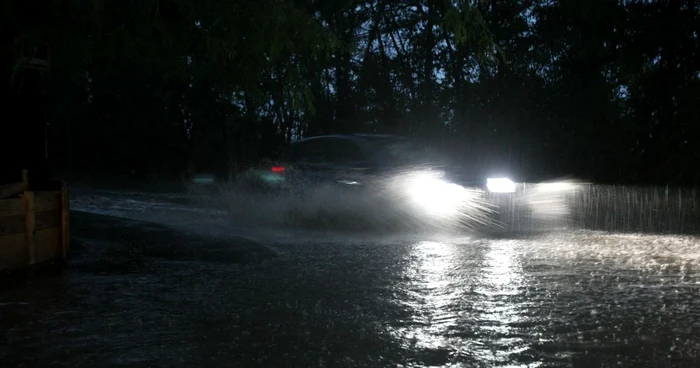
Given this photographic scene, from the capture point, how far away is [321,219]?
1153cm

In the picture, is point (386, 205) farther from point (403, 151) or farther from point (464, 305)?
point (464, 305)

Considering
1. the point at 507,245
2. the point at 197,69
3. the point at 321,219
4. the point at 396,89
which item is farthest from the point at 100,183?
the point at 507,245

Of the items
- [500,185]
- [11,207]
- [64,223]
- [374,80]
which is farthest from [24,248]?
[374,80]

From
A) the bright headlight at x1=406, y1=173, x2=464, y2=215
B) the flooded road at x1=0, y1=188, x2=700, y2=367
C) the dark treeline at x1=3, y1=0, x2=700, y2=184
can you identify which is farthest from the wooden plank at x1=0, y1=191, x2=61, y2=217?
the bright headlight at x1=406, y1=173, x2=464, y2=215

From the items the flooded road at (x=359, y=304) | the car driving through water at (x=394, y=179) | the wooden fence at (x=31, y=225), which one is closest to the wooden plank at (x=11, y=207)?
the wooden fence at (x=31, y=225)

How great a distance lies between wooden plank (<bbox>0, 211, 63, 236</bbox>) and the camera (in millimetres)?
6922

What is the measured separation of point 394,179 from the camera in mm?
10742

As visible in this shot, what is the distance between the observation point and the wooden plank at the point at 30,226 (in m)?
7.14

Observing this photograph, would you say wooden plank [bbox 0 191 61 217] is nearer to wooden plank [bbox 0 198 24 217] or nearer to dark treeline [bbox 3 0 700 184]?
wooden plank [bbox 0 198 24 217]

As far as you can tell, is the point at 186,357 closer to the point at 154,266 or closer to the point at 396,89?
the point at 154,266

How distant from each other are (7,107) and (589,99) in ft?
42.6

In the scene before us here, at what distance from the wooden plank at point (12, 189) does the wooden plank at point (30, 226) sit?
81 mm

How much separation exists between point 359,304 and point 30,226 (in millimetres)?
3815

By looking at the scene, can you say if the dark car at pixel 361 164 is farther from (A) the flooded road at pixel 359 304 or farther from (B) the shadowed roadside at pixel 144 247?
(B) the shadowed roadside at pixel 144 247
